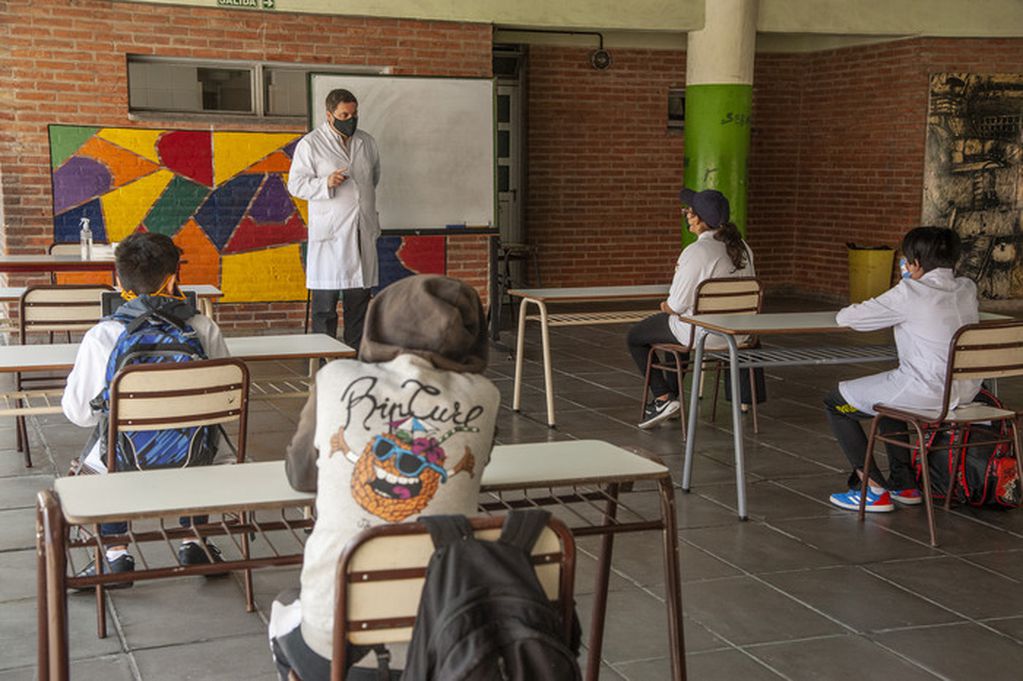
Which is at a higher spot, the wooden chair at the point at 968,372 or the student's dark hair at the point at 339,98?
the student's dark hair at the point at 339,98

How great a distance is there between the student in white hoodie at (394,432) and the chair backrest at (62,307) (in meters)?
3.44

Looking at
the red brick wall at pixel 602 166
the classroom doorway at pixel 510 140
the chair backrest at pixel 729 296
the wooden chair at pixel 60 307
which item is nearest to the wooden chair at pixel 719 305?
the chair backrest at pixel 729 296

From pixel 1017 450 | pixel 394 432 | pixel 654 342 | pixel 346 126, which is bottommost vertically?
pixel 1017 450

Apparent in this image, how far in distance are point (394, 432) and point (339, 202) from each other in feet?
17.6

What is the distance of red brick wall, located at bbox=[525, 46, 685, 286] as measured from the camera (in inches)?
442

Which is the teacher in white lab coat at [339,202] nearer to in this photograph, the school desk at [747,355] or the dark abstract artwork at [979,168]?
the school desk at [747,355]

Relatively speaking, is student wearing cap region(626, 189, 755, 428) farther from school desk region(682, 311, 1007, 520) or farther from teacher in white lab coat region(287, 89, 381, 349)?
teacher in white lab coat region(287, 89, 381, 349)

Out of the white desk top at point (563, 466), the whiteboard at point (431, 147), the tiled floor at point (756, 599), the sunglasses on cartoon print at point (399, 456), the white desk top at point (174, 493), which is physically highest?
the whiteboard at point (431, 147)

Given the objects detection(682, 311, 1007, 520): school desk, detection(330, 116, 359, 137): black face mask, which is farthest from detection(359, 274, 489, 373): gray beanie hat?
detection(330, 116, 359, 137): black face mask

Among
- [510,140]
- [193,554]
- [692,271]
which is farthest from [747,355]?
[510,140]

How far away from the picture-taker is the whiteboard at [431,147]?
325 inches

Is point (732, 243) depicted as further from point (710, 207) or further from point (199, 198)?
point (199, 198)

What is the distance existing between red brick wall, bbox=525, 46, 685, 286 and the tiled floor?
616 cm

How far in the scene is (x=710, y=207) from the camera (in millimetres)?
5914
